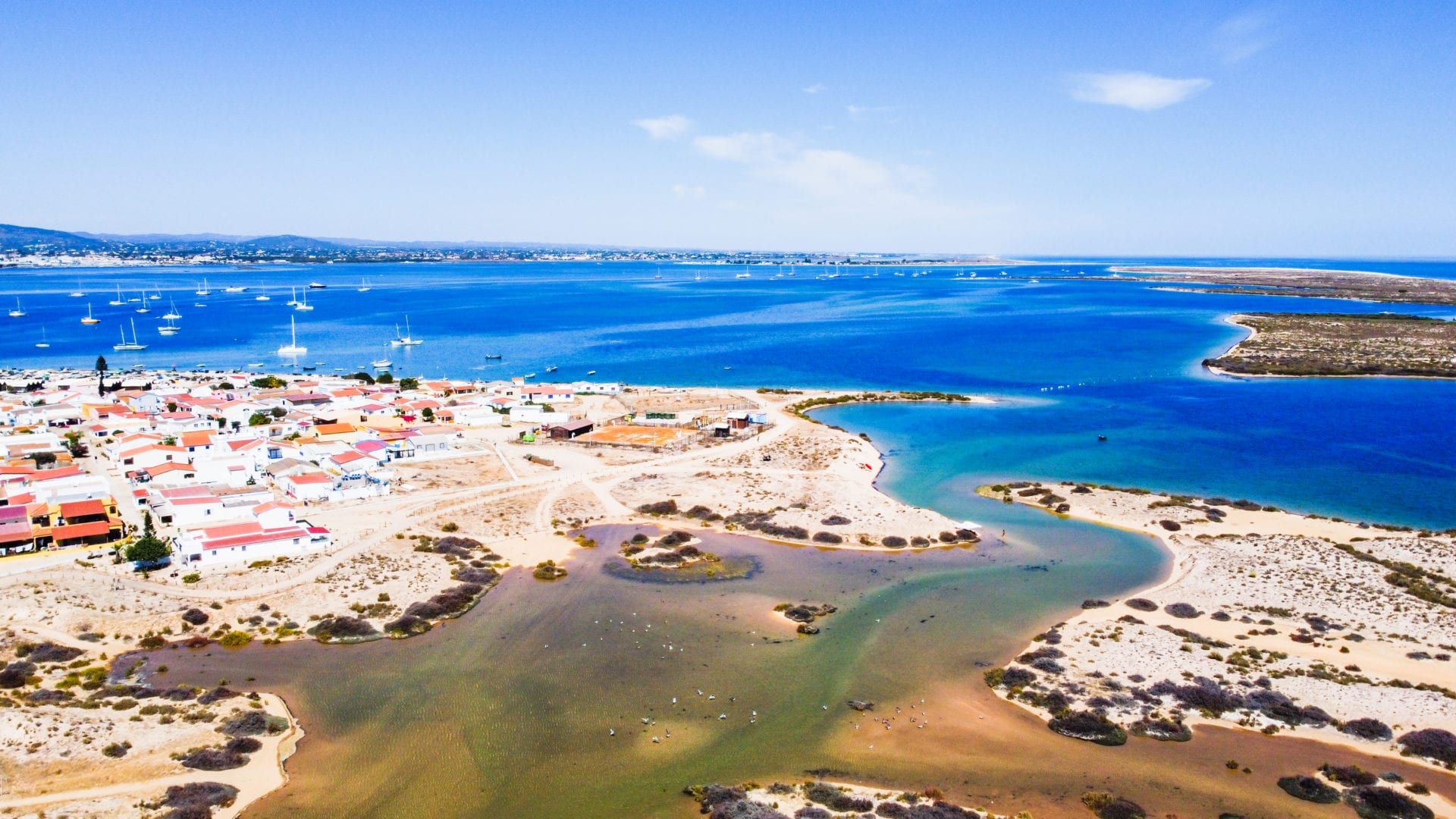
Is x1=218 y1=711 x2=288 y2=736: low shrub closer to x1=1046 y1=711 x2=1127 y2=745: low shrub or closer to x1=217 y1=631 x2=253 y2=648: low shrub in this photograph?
x1=217 y1=631 x2=253 y2=648: low shrub

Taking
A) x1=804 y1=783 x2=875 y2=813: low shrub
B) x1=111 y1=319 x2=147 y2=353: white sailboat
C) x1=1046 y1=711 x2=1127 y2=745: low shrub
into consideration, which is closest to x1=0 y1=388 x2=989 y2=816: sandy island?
x1=804 y1=783 x2=875 y2=813: low shrub

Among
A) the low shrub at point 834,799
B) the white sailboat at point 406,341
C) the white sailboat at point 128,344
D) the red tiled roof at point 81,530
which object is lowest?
the low shrub at point 834,799

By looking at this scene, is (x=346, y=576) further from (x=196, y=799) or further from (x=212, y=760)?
(x=196, y=799)

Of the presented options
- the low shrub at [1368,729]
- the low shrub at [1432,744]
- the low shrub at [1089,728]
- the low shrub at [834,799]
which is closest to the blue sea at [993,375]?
the low shrub at [1089,728]

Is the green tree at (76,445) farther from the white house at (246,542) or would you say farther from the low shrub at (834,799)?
the low shrub at (834,799)

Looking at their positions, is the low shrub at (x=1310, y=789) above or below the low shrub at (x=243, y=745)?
above

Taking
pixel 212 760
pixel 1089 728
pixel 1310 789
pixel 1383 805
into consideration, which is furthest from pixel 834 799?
pixel 212 760

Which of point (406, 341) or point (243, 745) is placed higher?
point (406, 341)
